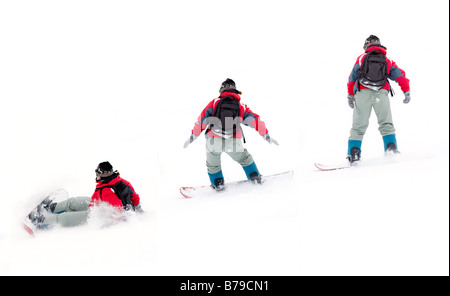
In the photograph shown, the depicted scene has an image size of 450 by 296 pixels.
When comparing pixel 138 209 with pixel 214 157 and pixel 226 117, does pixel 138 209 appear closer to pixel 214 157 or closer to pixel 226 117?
pixel 214 157

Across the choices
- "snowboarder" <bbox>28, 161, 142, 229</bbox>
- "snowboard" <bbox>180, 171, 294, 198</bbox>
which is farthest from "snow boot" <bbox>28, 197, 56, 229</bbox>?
"snowboard" <bbox>180, 171, 294, 198</bbox>

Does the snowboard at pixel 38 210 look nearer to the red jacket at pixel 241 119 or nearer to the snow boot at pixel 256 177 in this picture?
the red jacket at pixel 241 119

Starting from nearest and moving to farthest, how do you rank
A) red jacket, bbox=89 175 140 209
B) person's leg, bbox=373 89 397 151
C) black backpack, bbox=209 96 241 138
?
red jacket, bbox=89 175 140 209
black backpack, bbox=209 96 241 138
person's leg, bbox=373 89 397 151

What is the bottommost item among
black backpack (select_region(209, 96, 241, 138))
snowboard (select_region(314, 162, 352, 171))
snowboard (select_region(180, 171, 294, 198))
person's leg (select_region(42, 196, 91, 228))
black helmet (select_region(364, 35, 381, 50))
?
person's leg (select_region(42, 196, 91, 228))

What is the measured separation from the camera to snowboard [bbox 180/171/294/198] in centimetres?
564

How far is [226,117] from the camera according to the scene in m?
5.30

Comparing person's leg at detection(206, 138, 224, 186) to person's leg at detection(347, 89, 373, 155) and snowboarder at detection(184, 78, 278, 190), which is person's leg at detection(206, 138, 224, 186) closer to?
snowboarder at detection(184, 78, 278, 190)

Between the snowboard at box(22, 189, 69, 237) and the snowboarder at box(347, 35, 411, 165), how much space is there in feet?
14.4

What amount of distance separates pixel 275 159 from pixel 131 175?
2.53 metres

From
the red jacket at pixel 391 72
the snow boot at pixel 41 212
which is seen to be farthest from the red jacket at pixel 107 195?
the red jacket at pixel 391 72

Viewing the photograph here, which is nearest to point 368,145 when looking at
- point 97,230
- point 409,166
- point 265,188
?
point 409,166

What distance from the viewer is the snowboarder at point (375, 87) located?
5508mm

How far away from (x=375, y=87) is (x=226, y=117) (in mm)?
2226

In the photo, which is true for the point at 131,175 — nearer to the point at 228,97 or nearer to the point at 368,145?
the point at 228,97
